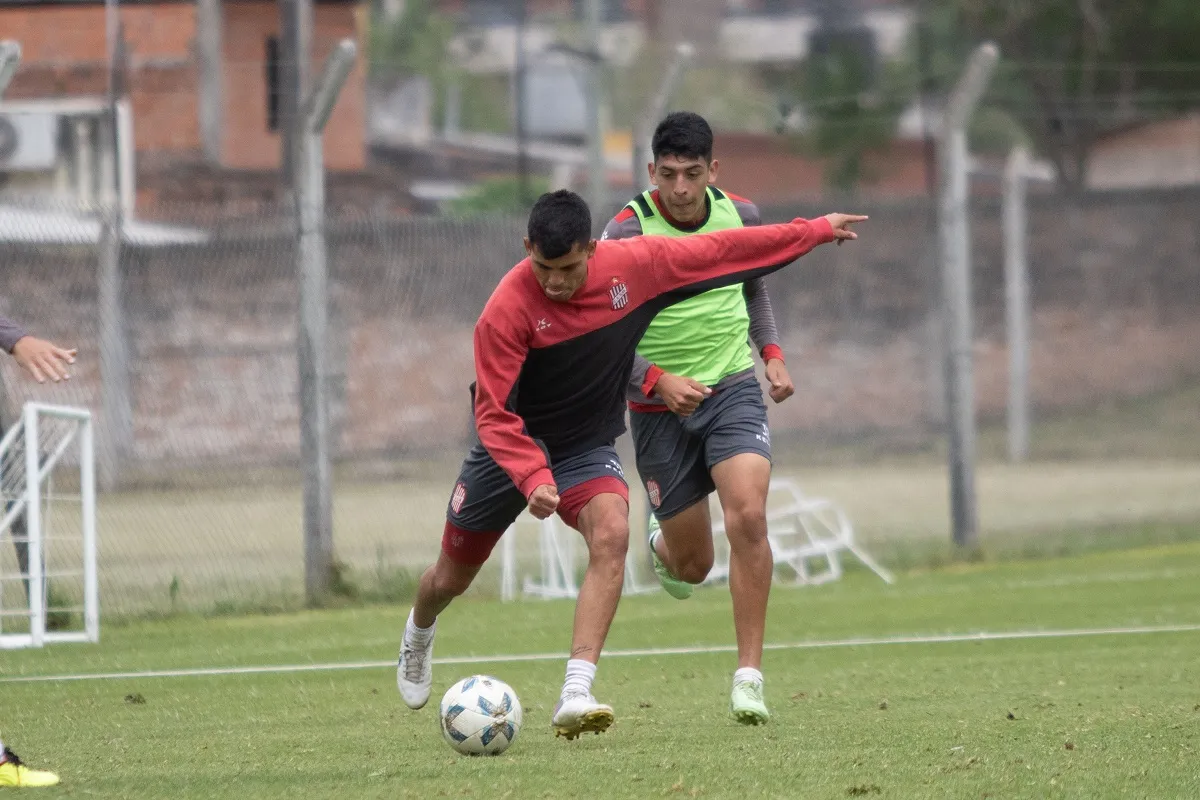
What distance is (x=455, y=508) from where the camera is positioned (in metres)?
7.08

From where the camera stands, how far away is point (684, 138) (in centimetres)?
734

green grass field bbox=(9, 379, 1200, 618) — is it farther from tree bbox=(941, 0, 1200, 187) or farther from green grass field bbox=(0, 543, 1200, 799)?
tree bbox=(941, 0, 1200, 187)

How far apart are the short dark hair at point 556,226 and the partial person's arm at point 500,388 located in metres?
0.28

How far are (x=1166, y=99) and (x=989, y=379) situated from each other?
16.1ft

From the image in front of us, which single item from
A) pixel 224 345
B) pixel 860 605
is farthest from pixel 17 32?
pixel 860 605

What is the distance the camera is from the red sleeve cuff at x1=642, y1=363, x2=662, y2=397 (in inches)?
285

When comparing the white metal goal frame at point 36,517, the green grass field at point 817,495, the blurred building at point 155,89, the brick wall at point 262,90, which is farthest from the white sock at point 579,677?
the brick wall at point 262,90

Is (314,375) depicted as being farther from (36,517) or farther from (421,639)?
(421,639)

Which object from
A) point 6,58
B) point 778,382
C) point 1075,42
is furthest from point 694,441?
point 1075,42

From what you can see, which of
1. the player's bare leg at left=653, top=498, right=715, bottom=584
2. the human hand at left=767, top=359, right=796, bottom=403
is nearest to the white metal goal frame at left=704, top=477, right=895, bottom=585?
the player's bare leg at left=653, top=498, right=715, bottom=584

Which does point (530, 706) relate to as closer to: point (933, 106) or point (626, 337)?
point (626, 337)

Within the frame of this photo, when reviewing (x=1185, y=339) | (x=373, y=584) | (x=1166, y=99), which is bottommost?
(x=373, y=584)

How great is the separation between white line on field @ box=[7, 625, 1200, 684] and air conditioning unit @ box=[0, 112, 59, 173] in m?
18.7

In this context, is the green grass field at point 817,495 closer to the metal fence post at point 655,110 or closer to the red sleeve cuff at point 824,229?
the metal fence post at point 655,110
